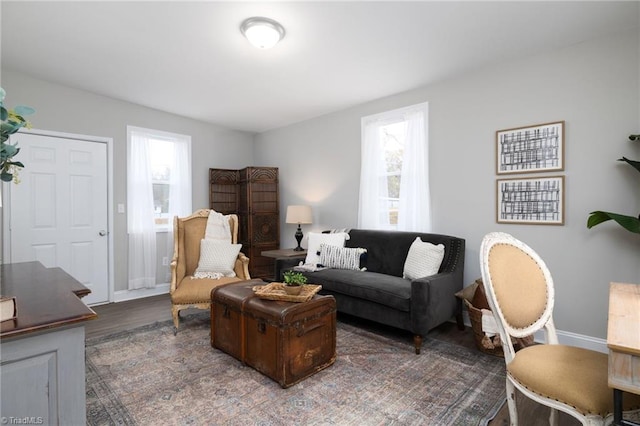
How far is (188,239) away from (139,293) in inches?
59.0

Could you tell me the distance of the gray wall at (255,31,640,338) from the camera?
2461 millimetres

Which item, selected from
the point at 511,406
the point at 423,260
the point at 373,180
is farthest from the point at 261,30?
the point at 511,406

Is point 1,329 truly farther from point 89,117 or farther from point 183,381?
point 89,117

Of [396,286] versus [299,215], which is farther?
[299,215]

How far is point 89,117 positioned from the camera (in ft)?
13.0

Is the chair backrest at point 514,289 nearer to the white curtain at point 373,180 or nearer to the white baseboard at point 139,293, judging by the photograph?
the white curtain at point 373,180

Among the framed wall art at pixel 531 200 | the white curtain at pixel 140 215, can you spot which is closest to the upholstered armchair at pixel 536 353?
the framed wall art at pixel 531 200

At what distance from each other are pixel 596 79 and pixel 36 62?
16.8ft

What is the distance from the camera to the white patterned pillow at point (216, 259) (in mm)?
3428

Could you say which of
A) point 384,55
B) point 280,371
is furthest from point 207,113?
point 280,371

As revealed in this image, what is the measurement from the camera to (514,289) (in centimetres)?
158

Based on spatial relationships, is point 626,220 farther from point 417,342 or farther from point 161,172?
point 161,172

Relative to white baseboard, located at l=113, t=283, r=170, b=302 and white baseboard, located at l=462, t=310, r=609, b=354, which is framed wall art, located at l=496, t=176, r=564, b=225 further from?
white baseboard, located at l=113, t=283, r=170, b=302

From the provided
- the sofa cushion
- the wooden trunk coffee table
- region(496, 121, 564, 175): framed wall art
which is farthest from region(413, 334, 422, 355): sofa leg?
region(496, 121, 564, 175): framed wall art
